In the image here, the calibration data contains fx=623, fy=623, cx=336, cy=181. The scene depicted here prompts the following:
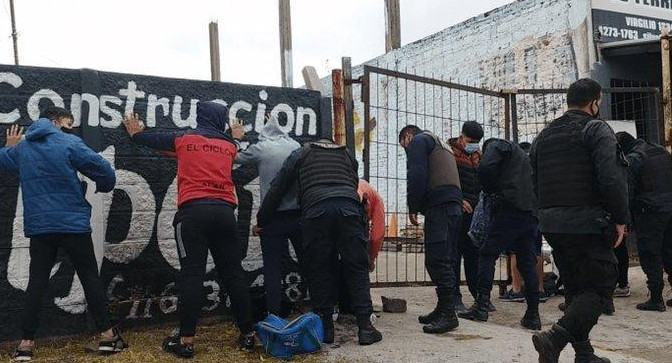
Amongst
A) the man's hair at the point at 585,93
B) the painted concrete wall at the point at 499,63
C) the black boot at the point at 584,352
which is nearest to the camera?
the black boot at the point at 584,352

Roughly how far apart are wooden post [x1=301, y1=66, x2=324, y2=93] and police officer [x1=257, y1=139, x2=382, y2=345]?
5.82 ft

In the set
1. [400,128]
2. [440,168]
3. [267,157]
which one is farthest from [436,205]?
[400,128]

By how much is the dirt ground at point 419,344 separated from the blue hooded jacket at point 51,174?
918 mm

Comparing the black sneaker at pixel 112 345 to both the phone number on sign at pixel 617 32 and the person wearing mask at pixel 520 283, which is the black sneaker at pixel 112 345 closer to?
the person wearing mask at pixel 520 283

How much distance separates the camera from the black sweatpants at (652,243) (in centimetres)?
629

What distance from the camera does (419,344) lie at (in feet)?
14.9

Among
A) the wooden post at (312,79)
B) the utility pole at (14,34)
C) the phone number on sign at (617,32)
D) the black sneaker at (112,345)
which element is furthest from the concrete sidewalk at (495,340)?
the utility pole at (14,34)

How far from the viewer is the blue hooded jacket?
4.08 meters

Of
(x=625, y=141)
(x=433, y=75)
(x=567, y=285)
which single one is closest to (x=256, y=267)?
(x=567, y=285)

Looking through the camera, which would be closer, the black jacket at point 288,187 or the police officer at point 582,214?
the police officer at point 582,214

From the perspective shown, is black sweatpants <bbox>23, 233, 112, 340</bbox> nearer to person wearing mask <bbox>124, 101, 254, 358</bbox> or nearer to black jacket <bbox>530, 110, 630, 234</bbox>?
person wearing mask <bbox>124, 101, 254, 358</bbox>

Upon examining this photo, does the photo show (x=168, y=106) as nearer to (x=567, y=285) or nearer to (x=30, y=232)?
(x=30, y=232)

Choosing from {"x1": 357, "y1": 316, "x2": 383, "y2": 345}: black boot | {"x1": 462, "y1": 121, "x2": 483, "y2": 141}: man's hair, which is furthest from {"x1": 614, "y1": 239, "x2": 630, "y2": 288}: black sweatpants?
{"x1": 357, "y1": 316, "x2": 383, "y2": 345}: black boot

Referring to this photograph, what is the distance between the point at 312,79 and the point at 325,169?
2.03 metres
